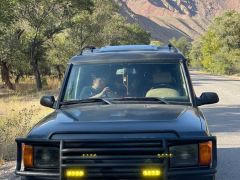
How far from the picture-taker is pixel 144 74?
6180 mm

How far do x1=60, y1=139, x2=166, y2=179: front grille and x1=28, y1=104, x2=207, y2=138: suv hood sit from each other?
139 mm

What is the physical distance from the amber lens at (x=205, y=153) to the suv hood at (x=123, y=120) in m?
0.11

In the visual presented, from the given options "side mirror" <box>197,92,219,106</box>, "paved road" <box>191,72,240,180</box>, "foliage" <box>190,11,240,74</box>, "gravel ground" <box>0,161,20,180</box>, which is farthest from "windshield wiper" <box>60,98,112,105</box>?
"foliage" <box>190,11,240,74</box>

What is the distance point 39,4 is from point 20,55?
186 inches

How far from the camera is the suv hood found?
4.46 meters

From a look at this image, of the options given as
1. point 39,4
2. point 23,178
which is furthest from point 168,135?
point 39,4

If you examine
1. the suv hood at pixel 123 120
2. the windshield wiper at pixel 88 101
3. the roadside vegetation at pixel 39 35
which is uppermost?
the roadside vegetation at pixel 39 35

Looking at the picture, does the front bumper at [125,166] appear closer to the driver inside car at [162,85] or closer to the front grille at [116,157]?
the front grille at [116,157]

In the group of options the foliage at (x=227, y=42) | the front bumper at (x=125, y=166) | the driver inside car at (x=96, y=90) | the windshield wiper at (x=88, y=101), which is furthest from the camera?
the foliage at (x=227, y=42)

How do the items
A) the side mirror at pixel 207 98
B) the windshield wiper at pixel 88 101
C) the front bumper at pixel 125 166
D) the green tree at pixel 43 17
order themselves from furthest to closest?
the green tree at pixel 43 17
the side mirror at pixel 207 98
the windshield wiper at pixel 88 101
the front bumper at pixel 125 166

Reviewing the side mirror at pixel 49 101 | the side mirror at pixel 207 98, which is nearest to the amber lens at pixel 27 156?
the side mirror at pixel 49 101

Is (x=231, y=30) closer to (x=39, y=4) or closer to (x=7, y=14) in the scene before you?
(x=39, y=4)

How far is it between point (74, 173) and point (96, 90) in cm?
193

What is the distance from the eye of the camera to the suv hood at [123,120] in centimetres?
446
